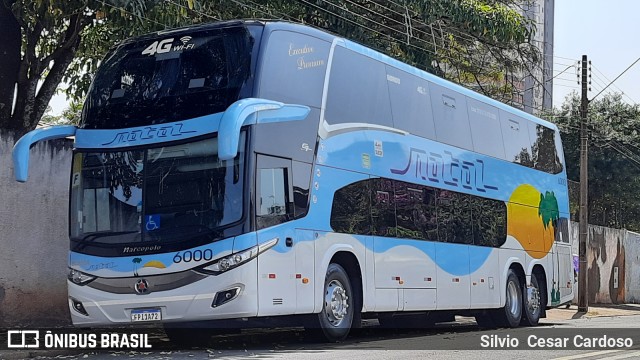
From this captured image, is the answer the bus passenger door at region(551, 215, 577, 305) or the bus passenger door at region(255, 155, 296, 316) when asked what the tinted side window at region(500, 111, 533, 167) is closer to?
the bus passenger door at region(551, 215, 577, 305)

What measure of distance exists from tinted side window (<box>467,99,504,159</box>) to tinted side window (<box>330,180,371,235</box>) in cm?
466

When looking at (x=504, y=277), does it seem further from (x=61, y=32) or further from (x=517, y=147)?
(x=61, y=32)

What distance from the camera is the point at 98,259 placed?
11969 mm

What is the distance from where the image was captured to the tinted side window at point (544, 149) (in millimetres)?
20922

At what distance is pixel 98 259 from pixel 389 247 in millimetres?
4759

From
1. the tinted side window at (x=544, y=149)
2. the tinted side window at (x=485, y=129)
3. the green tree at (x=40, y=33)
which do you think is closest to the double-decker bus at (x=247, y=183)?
the green tree at (x=40, y=33)

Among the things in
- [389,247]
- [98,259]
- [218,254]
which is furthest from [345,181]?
[98,259]

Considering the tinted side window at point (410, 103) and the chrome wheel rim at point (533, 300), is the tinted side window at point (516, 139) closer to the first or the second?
the chrome wheel rim at point (533, 300)

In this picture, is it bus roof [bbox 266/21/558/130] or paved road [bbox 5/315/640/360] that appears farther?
bus roof [bbox 266/21/558/130]

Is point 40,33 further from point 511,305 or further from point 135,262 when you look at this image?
point 511,305

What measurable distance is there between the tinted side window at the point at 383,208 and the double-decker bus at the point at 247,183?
32 millimetres

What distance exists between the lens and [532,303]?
66.8 ft

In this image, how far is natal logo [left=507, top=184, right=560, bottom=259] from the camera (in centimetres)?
1945

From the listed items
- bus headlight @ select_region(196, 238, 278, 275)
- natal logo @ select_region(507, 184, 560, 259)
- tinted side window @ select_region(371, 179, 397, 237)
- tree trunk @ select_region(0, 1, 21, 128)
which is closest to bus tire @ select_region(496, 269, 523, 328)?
natal logo @ select_region(507, 184, 560, 259)
